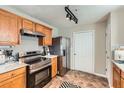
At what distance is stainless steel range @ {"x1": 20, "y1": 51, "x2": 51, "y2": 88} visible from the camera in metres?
2.37

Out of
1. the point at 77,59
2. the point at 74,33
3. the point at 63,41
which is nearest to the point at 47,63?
the point at 63,41

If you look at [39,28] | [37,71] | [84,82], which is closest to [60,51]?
[39,28]

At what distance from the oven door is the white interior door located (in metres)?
1.96

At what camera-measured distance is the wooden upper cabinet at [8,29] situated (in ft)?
6.97

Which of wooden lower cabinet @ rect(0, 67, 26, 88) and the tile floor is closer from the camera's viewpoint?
wooden lower cabinet @ rect(0, 67, 26, 88)

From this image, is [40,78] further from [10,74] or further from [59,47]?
[59,47]

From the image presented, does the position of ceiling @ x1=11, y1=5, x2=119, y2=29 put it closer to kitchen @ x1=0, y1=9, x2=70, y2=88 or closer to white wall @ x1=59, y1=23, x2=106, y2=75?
kitchen @ x1=0, y1=9, x2=70, y2=88

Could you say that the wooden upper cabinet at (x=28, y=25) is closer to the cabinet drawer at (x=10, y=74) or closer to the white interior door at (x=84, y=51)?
the cabinet drawer at (x=10, y=74)

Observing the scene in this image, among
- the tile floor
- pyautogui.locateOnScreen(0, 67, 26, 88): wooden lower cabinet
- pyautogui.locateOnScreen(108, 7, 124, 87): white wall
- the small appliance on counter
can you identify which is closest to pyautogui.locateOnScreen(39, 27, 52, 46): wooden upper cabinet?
the tile floor

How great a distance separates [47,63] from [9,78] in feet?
4.67

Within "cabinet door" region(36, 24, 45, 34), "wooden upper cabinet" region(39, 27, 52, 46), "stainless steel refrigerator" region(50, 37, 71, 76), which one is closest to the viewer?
"cabinet door" region(36, 24, 45, 34)

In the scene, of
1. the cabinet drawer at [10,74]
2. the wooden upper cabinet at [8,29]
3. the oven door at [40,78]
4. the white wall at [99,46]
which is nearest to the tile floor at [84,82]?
the oven door at [40,78]

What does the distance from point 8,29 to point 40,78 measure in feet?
4.99
